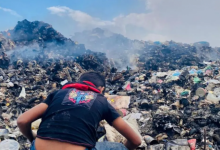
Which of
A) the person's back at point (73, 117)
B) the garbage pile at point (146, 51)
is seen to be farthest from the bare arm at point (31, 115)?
the garbage pile at point (146, 51)

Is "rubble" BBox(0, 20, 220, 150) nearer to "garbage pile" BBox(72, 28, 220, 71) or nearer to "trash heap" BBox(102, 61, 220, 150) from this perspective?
"trash heap" BBox(102, 61, 220, 150)

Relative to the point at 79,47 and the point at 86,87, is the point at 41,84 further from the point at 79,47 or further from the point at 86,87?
the point at 79,47

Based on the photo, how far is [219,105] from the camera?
3.89m

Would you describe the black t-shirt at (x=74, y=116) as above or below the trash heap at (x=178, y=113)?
above

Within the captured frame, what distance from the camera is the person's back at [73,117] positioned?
3.93ft

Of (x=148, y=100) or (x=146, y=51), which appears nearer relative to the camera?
(x=148, y=100)

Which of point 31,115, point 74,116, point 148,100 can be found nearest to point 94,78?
point 74,116

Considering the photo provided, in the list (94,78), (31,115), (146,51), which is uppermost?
(146,51)

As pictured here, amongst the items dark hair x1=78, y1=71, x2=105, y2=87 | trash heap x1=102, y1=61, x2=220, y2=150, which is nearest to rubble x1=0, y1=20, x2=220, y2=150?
trash heap x1=102, y1=61, x2=220, y2=150

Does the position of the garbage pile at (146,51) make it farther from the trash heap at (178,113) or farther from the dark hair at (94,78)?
the dark hair at (94,78)

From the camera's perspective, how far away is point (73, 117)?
49.8 inches

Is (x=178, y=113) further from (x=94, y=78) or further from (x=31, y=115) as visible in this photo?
(x=31, y=115)

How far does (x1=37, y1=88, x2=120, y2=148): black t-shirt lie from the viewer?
121 centimetres

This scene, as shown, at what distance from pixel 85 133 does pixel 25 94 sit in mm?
4706
